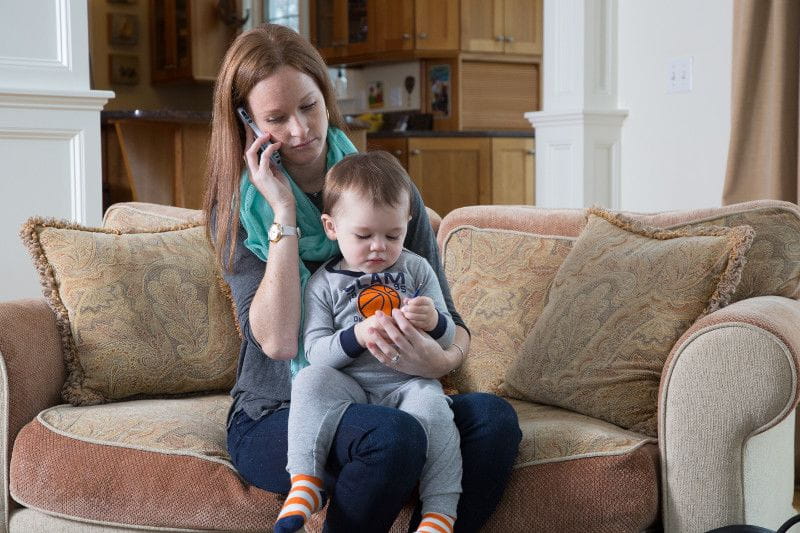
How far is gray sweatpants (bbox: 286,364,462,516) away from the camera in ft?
5.17

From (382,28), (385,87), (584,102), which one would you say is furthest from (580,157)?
(385,87)

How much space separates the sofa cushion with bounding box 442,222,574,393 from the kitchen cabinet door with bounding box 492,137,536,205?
4.09 metres

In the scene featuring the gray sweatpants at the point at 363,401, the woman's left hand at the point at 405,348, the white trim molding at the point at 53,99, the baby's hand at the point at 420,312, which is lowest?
the gray sweatpants at the point at 363,401

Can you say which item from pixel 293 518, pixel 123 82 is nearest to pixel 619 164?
pixel 293 518

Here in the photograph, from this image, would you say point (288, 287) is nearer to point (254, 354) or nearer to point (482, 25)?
point (254, 354)

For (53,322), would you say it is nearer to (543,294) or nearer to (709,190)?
(543,294)

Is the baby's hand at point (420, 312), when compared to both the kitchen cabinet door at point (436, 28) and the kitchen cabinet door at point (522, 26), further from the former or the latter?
the kitchen cabinet door at point (522, 26)

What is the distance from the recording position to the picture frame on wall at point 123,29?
7.66 m

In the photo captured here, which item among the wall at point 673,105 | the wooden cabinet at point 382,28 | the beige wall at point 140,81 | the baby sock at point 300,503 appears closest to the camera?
the baby sock at point 300,503

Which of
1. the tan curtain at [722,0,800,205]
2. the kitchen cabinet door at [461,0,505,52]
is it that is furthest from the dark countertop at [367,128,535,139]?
the tan curtain at [722,0,800,205]

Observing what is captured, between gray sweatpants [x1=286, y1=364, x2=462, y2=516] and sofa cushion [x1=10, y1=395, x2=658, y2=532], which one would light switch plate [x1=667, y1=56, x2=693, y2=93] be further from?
gray sweatpants [x1=286, y1=364, x2=462, y2=516]

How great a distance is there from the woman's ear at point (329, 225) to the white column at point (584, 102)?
2298 millimetres

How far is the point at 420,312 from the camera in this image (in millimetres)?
1648

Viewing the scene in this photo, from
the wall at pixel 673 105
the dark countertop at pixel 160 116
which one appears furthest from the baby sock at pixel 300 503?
the dark countertop at pixel 160 116
